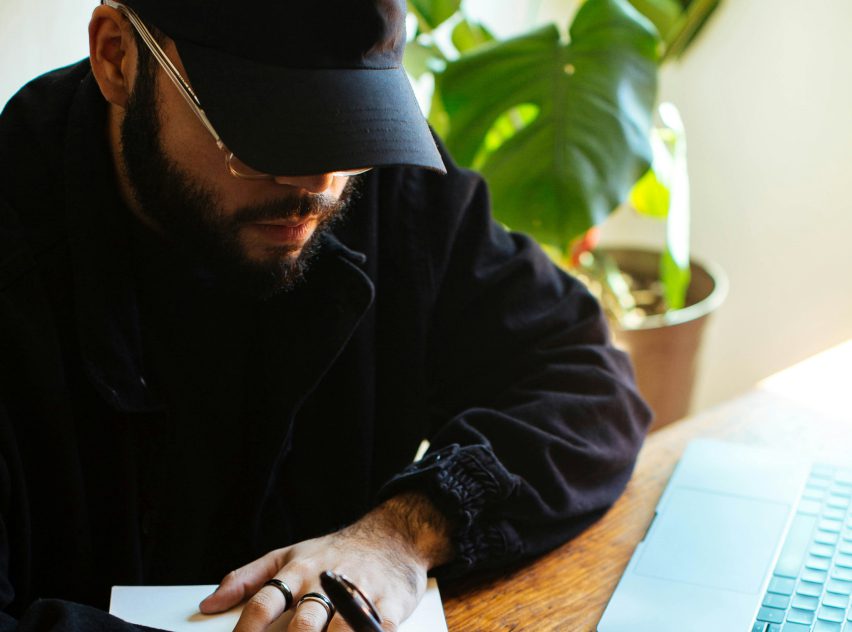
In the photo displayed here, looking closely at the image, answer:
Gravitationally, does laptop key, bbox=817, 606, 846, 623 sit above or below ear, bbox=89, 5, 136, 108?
below

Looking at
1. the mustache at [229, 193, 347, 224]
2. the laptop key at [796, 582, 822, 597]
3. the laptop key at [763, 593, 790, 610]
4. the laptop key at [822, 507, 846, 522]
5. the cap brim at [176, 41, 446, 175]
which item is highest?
the cap brim at [176, 41, 446, 175]

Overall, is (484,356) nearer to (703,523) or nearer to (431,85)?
(703,523)

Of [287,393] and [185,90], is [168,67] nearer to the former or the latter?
[185,90]

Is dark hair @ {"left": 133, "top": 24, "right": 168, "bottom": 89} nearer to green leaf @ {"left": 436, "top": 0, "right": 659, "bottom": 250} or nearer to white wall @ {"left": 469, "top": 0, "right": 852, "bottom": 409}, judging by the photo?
green leaf @ {"left": 436, "top": 0, "right": 659, "bottom": 250}

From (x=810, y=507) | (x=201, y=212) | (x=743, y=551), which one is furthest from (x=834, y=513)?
(x=201, y=212)

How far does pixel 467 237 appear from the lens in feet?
4.04

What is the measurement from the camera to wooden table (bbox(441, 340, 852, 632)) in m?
0.88

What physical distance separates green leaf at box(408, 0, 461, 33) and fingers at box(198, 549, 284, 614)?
107cm

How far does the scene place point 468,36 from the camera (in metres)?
1.91

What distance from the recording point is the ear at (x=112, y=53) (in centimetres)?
94

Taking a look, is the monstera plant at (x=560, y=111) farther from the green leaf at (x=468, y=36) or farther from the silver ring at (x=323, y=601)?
the silver ring at (x=323, y=601)

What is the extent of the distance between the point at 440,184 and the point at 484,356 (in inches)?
8.4

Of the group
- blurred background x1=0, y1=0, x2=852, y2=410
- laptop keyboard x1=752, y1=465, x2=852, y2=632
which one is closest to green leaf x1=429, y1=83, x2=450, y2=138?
blurred background x1=0, y1=0, x2=852, y2=410

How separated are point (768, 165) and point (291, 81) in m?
1.53
